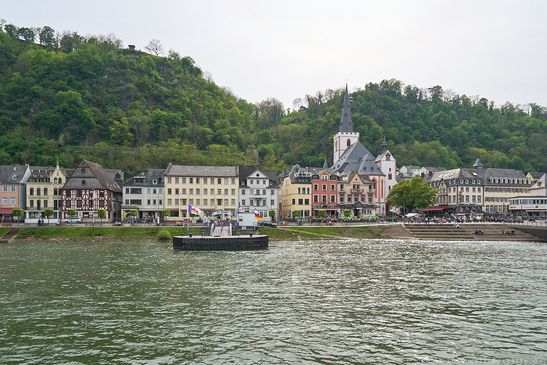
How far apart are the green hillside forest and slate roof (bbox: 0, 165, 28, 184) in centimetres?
1857

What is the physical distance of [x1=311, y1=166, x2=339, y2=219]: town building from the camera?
10969cm

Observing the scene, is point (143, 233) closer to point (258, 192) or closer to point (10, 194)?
point (258, 192)

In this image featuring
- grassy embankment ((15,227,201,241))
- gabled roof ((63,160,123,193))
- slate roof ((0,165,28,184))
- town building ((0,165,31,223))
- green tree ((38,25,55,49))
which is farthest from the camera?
green tree ((38,25,55,49))

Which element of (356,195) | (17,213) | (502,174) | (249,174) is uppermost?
(502,174)

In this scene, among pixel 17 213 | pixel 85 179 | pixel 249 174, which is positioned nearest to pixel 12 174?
pixel 17 213

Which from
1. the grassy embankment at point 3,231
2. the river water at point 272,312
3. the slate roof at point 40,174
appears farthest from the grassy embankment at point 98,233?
the river water at point 272,312

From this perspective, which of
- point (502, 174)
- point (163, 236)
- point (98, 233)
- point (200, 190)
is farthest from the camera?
point (502, 174)

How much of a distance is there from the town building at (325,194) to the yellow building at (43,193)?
172 feet

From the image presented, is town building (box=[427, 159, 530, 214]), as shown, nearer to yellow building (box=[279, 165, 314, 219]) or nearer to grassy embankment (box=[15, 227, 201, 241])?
yellow building (box=[279, 165, 314, 219])

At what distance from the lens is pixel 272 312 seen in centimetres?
2514

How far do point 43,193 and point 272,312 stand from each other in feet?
280

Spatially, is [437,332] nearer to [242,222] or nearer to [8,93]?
[242,222]

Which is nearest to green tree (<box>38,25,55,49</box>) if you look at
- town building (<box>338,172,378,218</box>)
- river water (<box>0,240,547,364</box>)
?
town building (<box>338,172,378,218</box>)

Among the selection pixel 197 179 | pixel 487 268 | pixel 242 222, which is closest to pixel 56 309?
pixel 487 268
